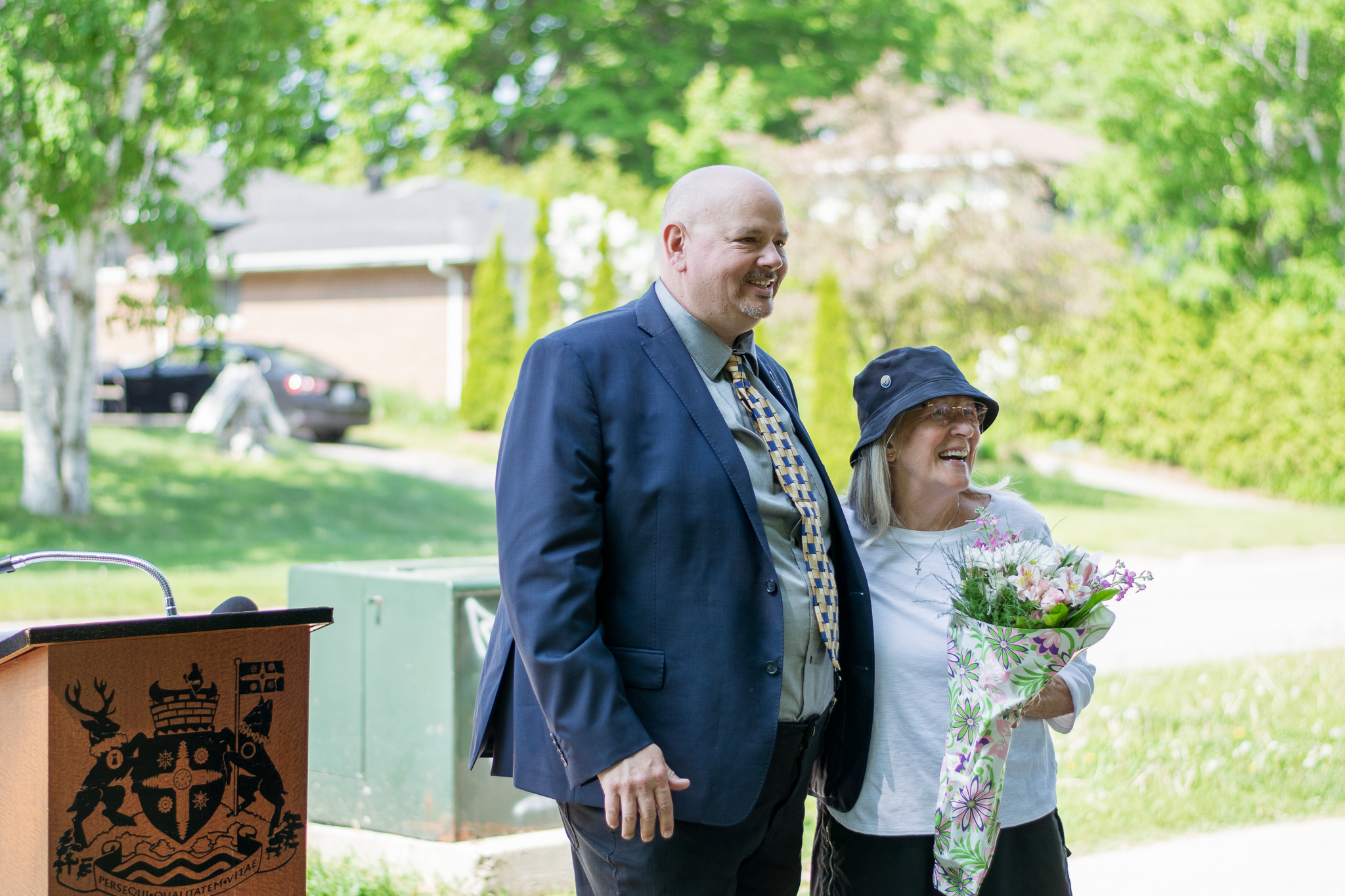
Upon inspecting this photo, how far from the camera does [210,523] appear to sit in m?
12.9

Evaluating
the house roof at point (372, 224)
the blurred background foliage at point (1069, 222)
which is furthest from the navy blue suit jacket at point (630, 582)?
the house roof at point (372, 224)

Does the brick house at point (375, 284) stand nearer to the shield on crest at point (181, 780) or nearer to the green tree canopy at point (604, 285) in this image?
the green tree canopy at point (604, 285)

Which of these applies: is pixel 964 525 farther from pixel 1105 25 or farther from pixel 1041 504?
pixel 1105 25

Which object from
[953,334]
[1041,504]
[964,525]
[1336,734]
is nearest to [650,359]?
[964,525]

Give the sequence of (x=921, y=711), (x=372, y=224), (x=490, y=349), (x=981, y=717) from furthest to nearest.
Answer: (x=372, y=224), (x=490, y=349), (x=921, y=711), (x=981, y=717)

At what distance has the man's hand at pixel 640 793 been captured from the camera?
2344 millimetres

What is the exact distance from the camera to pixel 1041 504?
60.8 feet

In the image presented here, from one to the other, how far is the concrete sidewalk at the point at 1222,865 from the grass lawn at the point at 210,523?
6.07 m

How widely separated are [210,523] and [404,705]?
911cm

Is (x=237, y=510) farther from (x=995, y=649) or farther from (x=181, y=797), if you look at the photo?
(x=995, y=649)

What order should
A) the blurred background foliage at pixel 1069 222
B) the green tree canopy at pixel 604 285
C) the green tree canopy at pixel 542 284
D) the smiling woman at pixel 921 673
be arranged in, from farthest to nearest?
1. the green tree canopy at pixel 542 284
2. the green tree canopy at pixel 604 285
3. the blurred background foliage at pixel 1069 222
4. the smiling woman at pixel 921 673

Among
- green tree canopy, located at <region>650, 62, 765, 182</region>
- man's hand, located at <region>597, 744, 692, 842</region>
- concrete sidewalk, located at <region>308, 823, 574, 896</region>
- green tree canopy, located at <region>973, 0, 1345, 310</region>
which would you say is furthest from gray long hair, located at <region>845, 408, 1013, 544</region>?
green tree canopy, located at <region>650, 62, 765, 182</region>

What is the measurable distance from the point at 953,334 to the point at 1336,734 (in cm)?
1457

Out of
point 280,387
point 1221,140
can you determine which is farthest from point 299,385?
point 1221,140
